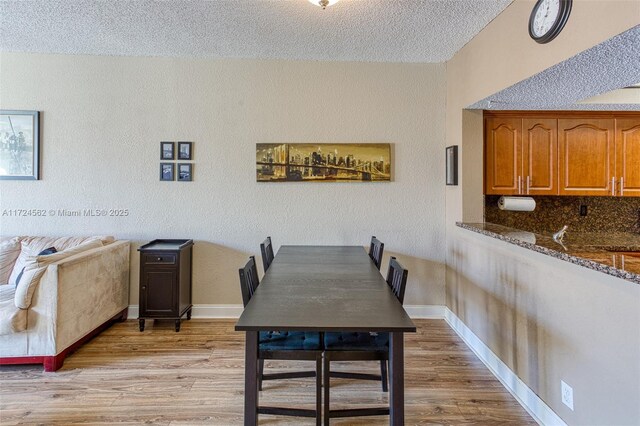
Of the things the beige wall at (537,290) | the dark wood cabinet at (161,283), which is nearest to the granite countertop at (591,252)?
the beige wall at (537,290)

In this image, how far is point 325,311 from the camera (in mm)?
1723

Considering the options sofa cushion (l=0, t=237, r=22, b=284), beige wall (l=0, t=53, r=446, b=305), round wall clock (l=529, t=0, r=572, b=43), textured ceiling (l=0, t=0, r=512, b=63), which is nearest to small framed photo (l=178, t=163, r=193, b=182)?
beige wall (l=0, t=53, r=446, b=305)

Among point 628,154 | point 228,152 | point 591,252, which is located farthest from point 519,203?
point 228,152

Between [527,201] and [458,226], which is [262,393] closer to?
[458,226]

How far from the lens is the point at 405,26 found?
2873 millimetres

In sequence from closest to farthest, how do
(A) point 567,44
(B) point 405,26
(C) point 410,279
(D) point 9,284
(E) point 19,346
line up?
1. (A) point 567,44
2. (E) point 19,346
3. (B) point 405,26
4. (D) point 9,284
5. (C) point 410,279

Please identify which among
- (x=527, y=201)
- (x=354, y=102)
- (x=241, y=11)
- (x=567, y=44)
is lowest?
(x=527, y=201)

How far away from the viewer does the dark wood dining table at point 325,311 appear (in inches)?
62.0

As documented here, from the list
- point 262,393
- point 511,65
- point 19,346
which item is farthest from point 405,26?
point 19,346

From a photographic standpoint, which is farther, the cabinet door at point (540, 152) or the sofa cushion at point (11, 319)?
the cabinet door at point (540, 152)

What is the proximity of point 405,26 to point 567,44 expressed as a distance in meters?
1.33

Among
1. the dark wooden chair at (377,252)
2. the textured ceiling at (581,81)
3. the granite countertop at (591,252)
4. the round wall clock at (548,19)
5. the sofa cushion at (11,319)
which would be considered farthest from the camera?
the dark wooden chair at (377,252)

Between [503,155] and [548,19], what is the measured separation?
1.58 m

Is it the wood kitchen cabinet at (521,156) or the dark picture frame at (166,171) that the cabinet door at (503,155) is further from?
the dark picture frame at (166,171)
